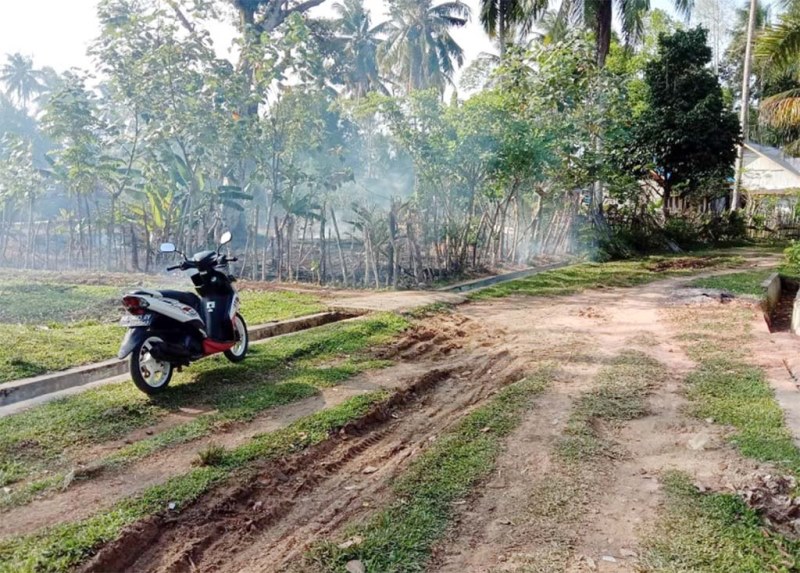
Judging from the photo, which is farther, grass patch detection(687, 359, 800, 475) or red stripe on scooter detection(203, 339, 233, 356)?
red stripe on scooter detection(203, 339, 233, 356)

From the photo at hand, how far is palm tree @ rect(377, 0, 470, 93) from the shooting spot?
33.8 metres

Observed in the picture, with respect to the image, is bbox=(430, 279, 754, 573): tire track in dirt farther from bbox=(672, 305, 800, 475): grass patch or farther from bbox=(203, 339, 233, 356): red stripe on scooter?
bbox=(203, 339, 233, 356): red stripe on scooter

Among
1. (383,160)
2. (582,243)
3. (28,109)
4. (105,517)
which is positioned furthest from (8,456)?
(28,109)

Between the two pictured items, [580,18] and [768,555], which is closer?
[768,555]

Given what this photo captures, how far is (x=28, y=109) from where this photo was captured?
51.0 meters

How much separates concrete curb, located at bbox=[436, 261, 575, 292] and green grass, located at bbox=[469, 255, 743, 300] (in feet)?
1.26

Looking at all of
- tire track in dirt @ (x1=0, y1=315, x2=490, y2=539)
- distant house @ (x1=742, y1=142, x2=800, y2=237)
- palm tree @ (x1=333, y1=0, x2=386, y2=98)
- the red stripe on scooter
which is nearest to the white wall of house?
distant house @ (x1=742, y1=142, x2=800, y2=237)

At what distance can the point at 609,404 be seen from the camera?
4.63 meters

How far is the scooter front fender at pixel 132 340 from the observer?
4480mm

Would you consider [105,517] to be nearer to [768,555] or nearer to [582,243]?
[768,555]

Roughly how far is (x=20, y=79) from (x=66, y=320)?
58.3m

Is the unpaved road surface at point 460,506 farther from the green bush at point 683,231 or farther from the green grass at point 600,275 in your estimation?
the green bush at point 683,231

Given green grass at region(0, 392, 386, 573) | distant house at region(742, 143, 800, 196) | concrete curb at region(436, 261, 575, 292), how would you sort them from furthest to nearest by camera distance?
distant house at region(742, 143, 800, 196) < concrete curb at region(436, 261, 575, 292) < green grass at region(0, 392, 386, 573)

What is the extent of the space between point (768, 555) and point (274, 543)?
2.18 meters
